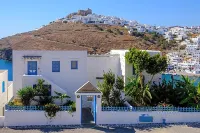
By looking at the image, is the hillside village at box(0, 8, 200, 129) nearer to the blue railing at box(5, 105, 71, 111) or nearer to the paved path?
the blue railing at box(5, 105, 71, 111)

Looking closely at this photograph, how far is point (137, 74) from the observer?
2200 cm

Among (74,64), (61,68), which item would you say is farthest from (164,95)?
(61,68)

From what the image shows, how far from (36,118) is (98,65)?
7353 mm

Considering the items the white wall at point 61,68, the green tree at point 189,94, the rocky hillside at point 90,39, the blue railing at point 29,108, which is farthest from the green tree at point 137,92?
the rocky hillside at point 90,39

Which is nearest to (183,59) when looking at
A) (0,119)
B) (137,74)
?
(137,74)

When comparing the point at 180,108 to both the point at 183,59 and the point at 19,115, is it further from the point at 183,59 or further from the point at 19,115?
the point at 183,59

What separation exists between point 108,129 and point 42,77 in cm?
601

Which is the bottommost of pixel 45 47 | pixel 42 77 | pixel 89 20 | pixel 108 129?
pixel 108 129

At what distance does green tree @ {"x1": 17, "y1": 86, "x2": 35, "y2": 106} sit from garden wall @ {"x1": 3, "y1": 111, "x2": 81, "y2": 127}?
98cm

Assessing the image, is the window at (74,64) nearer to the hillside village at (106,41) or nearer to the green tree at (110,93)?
the green tree at (110,93)

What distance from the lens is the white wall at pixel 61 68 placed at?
21.5 m

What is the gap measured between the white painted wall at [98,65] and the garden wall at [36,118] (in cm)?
560

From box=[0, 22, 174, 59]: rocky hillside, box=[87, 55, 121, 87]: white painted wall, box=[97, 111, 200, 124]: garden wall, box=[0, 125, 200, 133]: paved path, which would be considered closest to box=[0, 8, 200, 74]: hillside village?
box=[0, 22, 174, 59]: rocky hillside

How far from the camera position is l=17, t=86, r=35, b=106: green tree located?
19.0m
